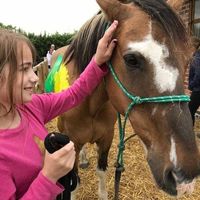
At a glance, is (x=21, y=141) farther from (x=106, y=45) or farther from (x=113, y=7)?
(x=113, y=7)

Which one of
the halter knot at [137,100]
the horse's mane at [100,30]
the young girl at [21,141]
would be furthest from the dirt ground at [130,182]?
the young girl at [21,141]

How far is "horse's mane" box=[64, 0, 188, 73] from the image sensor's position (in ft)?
5.58

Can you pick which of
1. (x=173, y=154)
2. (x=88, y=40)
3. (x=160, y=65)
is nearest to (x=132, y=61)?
(x=160, y=65)

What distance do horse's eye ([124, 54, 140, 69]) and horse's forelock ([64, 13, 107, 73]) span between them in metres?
0.58

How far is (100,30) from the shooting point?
87.0 inches

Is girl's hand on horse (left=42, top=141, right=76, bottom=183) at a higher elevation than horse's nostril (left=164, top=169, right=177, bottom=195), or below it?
higher

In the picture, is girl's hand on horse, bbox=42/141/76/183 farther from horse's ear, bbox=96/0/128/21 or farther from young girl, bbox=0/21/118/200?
horse's ear, bbox=96/0/128/21

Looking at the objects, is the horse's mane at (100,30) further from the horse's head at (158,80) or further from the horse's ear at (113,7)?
the horse's ear at (113,7)

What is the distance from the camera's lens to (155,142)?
159 centimetres

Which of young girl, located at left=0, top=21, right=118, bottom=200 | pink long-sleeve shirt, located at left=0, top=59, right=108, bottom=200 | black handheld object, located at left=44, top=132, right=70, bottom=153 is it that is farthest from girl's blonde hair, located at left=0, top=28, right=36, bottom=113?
black handheld object, located at left=44, top=132, right=70, bottom=153

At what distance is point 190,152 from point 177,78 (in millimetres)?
369

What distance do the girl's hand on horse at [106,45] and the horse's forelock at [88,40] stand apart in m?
0.37

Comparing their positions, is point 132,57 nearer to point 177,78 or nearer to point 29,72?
point 177,78

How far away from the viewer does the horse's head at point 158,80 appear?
1.47 m
